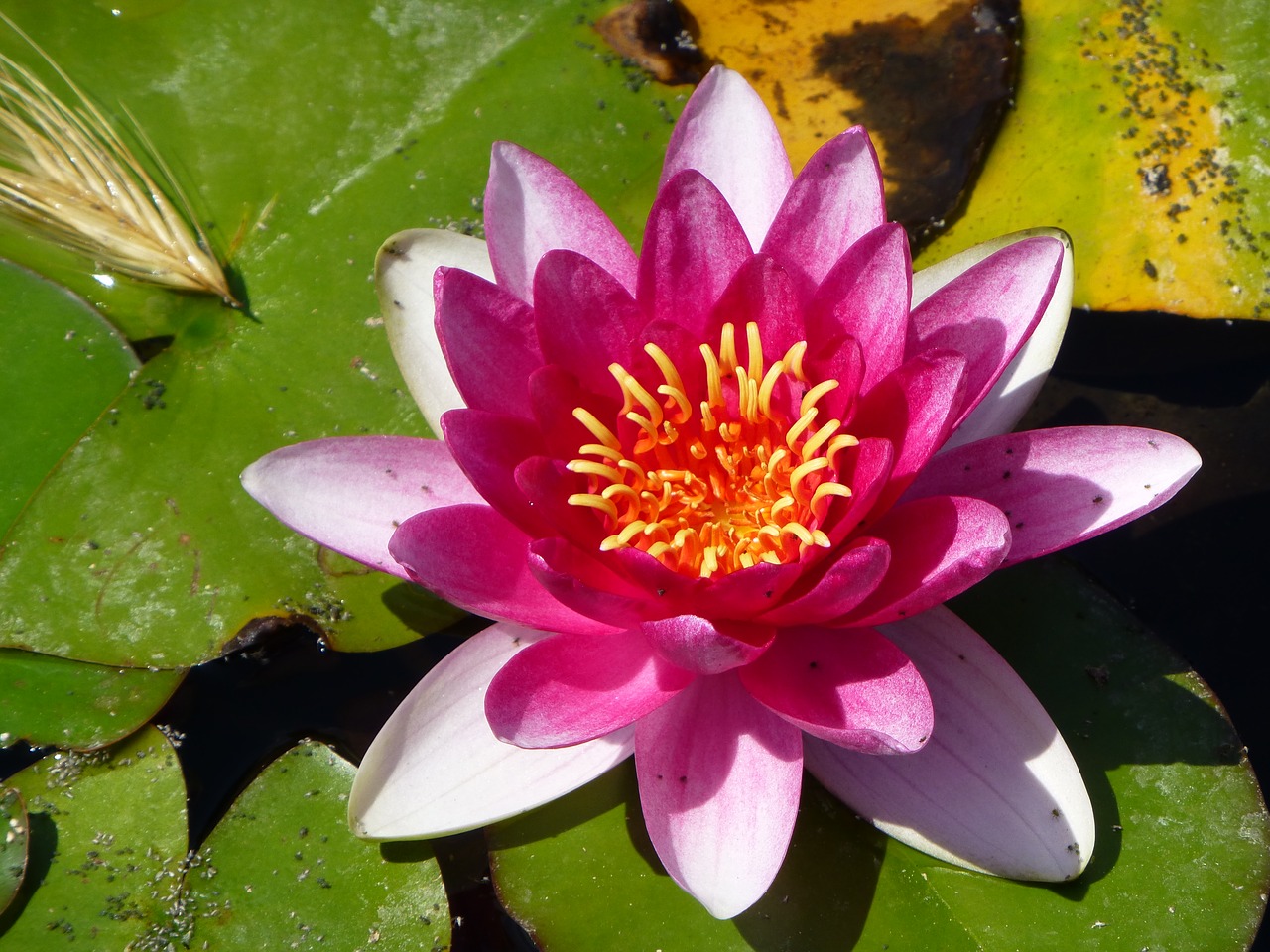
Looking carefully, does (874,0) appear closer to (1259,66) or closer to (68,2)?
(1259,66)

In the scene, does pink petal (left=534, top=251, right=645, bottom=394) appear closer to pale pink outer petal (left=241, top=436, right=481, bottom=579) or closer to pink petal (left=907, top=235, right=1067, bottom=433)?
pale pink outer petal (left=241, top=436, right=481, bottom=579)

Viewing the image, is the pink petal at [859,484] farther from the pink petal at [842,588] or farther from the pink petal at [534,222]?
the pink petal at [534,222]

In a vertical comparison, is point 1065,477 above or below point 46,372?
below

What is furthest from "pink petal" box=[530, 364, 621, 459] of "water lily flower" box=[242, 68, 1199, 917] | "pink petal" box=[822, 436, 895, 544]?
"pink petal" box=[822, 436, 895, 544]

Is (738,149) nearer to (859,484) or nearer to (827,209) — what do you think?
A: (827,209)

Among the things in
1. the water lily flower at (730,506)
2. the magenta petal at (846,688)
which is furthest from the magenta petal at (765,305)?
the magenta petal at (846,688)

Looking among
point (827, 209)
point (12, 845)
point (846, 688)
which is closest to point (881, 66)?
point (827, 209)

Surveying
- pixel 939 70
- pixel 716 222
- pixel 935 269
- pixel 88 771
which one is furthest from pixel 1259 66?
pixel 88 771
